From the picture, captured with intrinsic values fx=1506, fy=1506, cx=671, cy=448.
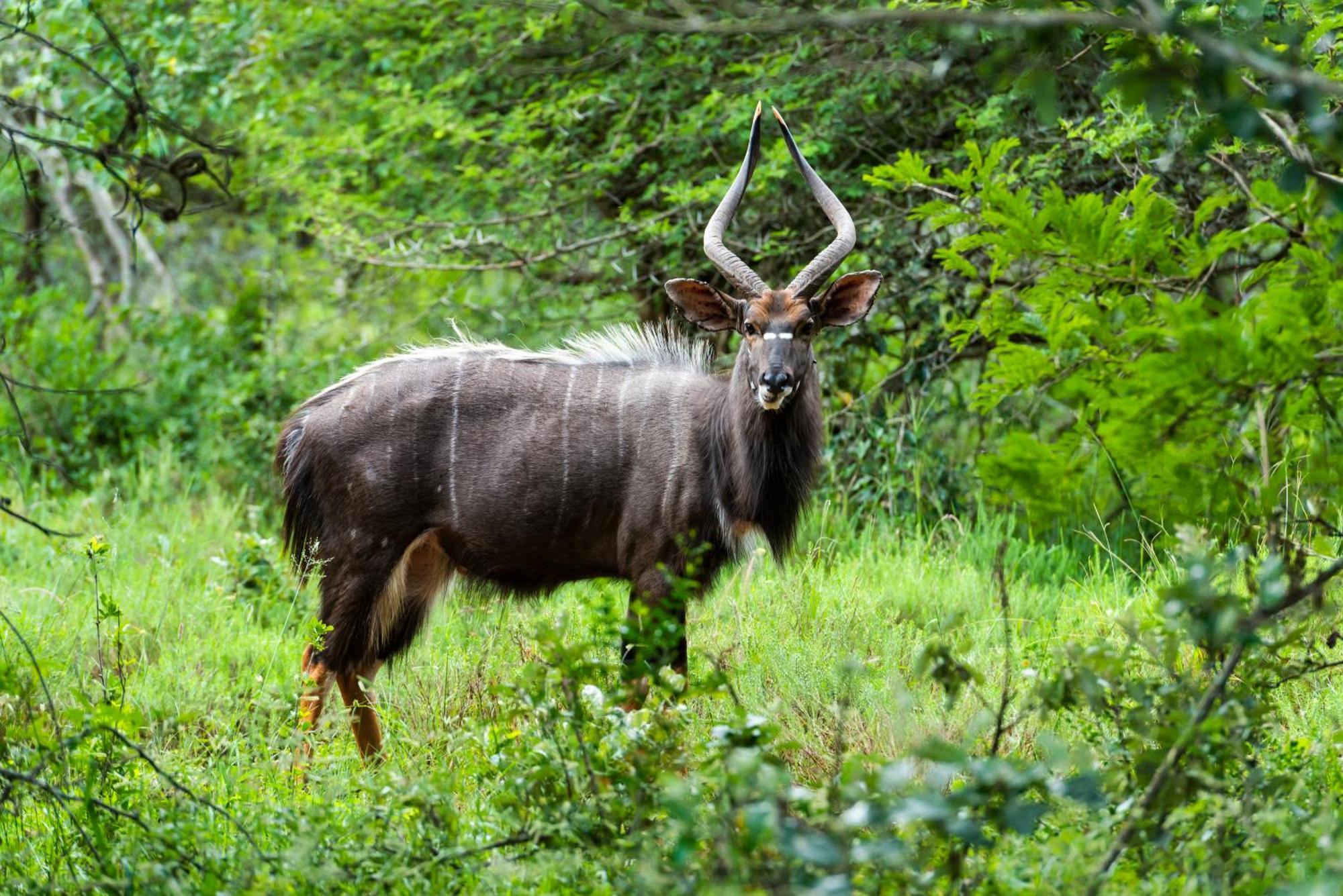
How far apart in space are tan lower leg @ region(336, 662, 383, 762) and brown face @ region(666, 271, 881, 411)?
1.58 meters

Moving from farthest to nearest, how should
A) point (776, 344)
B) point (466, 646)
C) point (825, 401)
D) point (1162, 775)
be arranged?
point (825, 401), point (466, 646), point (776, 344), point (1162, 775)

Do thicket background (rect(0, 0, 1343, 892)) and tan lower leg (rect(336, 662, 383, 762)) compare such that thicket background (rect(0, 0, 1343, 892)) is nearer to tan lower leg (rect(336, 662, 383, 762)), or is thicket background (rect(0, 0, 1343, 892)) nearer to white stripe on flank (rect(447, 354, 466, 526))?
tan lower leg (rect(336, 662, 383, 762))

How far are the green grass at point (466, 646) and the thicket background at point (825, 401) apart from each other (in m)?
0.04

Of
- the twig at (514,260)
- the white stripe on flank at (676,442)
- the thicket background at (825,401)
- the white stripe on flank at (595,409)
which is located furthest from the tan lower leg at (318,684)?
the twig at (514,260)

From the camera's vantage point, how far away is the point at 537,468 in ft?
16.6

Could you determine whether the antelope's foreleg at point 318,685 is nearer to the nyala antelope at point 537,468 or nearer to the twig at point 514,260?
the nyala antelope at point 537,468

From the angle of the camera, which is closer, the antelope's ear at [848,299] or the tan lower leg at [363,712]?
the tan lower leg at [363,712]

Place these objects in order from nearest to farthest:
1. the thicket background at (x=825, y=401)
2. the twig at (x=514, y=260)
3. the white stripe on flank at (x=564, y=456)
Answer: the thicket background at (x=825, y=401)
the white stripe on flank at (x=564, y=456)
the twig at (x=514, y=260)

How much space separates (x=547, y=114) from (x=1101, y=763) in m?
4.90

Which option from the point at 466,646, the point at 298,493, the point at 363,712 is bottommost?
the point at 363,712

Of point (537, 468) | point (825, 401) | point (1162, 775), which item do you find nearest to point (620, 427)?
point (537, 468)

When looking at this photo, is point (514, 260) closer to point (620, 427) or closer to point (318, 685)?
point (620, 427)

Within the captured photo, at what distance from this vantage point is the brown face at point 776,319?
4.78 meters

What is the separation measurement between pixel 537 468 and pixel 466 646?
0.64 meters
